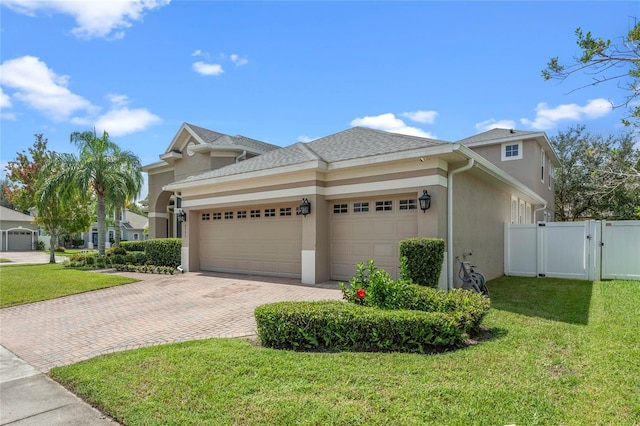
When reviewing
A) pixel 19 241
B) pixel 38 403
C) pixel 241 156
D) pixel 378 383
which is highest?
pixel 241 156

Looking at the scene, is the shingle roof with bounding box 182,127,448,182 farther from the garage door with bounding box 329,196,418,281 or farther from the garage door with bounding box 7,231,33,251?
the garage door with bounding box 7,231,33,251

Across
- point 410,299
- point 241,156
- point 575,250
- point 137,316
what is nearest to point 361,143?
point 410,299

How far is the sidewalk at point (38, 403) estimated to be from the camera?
330cm

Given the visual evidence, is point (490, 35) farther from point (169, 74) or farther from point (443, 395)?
point (169, 74)

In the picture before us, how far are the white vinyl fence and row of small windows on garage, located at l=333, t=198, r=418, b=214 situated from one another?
5.79m

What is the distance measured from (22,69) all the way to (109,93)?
238 cm

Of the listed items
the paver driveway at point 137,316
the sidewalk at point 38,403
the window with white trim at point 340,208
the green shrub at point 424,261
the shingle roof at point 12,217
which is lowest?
the paver driveway at point 137,316

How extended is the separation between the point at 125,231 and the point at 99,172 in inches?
1243

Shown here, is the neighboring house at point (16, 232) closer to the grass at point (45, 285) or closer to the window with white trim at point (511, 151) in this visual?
the grass at point (45, 285)

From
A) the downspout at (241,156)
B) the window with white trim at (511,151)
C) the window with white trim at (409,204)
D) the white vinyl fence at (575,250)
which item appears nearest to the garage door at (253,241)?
the window with white trim at (409,204)

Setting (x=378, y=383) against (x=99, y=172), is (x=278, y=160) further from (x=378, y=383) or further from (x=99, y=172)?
(x=99, y=172)

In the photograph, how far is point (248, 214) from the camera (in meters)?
12.7

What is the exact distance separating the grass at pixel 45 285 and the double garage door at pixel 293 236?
10.8 ft

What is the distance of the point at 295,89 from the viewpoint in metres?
12.2
